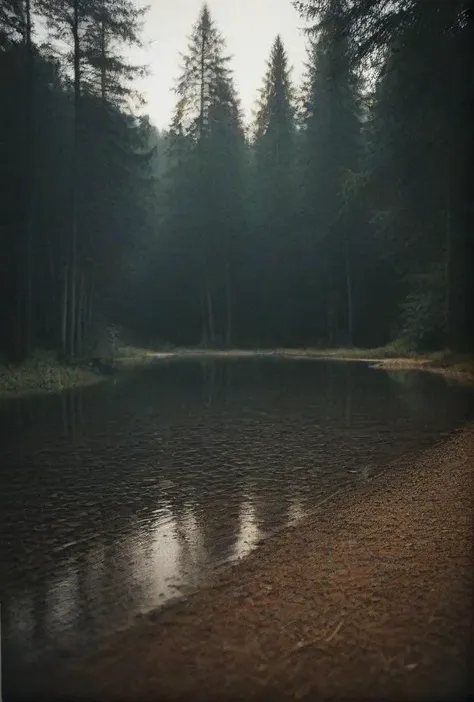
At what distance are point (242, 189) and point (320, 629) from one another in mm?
39673

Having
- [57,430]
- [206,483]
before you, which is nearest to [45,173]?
[57,430]

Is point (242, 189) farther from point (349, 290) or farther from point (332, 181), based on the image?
point (349, 290)

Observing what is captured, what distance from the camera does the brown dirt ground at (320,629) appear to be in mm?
2945

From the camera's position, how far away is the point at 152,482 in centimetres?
738

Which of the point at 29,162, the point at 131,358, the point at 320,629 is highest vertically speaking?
the point at 29,162

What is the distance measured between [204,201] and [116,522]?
3573 centimetres

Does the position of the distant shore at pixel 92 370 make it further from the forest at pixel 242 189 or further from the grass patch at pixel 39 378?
the forest at pixel 242 189

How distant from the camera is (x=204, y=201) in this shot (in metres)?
39.4

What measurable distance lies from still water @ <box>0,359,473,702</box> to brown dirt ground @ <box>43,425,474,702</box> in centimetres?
41

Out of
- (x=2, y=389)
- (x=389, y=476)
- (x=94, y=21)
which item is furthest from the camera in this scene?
(x=94, y=21)

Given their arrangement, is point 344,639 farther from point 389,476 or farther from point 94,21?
point 94,21

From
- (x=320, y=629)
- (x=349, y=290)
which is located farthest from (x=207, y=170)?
(x=320, y=629)

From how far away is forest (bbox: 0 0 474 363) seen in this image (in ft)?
53.6

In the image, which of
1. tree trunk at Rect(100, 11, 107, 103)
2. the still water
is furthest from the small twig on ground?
tree trunk at Rect(100, 11, 107, 103)
